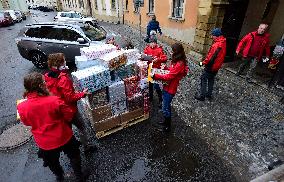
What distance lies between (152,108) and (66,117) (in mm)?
3361

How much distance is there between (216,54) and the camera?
5.70 meters

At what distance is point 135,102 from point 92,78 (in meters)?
1.35

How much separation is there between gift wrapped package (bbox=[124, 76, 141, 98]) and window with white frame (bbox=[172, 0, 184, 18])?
8.19 m

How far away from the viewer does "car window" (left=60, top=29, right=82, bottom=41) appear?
28.8 feet

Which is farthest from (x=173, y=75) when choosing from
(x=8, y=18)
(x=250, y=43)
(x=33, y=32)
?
(x=8, y=18)

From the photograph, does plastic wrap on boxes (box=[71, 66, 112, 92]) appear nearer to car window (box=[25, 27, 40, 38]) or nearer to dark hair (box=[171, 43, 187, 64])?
dark hair (box=[171, 43, 187, 64])

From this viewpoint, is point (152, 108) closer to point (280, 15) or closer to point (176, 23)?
point (176, 23)

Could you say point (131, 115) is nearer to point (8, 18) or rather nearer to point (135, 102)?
point (135, 102)

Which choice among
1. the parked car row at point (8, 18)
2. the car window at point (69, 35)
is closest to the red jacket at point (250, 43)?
the car window at point (69, 35)

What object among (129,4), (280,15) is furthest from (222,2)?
(129,4)

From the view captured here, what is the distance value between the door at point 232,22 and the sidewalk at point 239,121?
2.22m

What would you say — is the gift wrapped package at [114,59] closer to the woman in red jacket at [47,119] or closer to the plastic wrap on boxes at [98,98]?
the plastic wrap on boxes at [98,98]

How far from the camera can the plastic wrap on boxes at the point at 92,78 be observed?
4254 mm

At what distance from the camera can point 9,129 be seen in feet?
18.4
